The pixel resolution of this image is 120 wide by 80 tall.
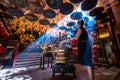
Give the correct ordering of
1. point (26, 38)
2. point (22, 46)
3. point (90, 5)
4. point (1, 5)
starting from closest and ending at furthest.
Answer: point (90, 5) → point (1, 5) → point (22, 46) → point (26, 38)

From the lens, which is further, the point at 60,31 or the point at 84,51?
the point at 60,31

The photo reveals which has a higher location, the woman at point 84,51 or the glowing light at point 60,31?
the glowing light at point 60,31

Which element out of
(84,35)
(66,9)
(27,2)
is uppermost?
(27,2)

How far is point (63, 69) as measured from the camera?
3061 mm

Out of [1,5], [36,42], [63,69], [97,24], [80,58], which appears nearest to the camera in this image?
[80,58]

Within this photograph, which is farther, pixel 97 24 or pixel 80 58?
pixel 97 24

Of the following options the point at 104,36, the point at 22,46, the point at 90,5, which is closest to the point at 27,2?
the point at 90,5

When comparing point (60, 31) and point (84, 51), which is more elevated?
point (60, 31)

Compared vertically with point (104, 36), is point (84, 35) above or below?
below

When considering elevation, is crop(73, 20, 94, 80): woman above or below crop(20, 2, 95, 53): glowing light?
below

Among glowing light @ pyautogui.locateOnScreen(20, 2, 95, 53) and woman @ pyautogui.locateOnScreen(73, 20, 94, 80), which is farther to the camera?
glowing light @ pyautogui.locateOnScreen(20, 2, 95, 53)

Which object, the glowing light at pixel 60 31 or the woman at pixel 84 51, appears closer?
the woman at pixel 84 51

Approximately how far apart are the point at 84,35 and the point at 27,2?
3.27 metres

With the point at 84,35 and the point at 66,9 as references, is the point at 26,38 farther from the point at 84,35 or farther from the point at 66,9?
the point at 84,35
